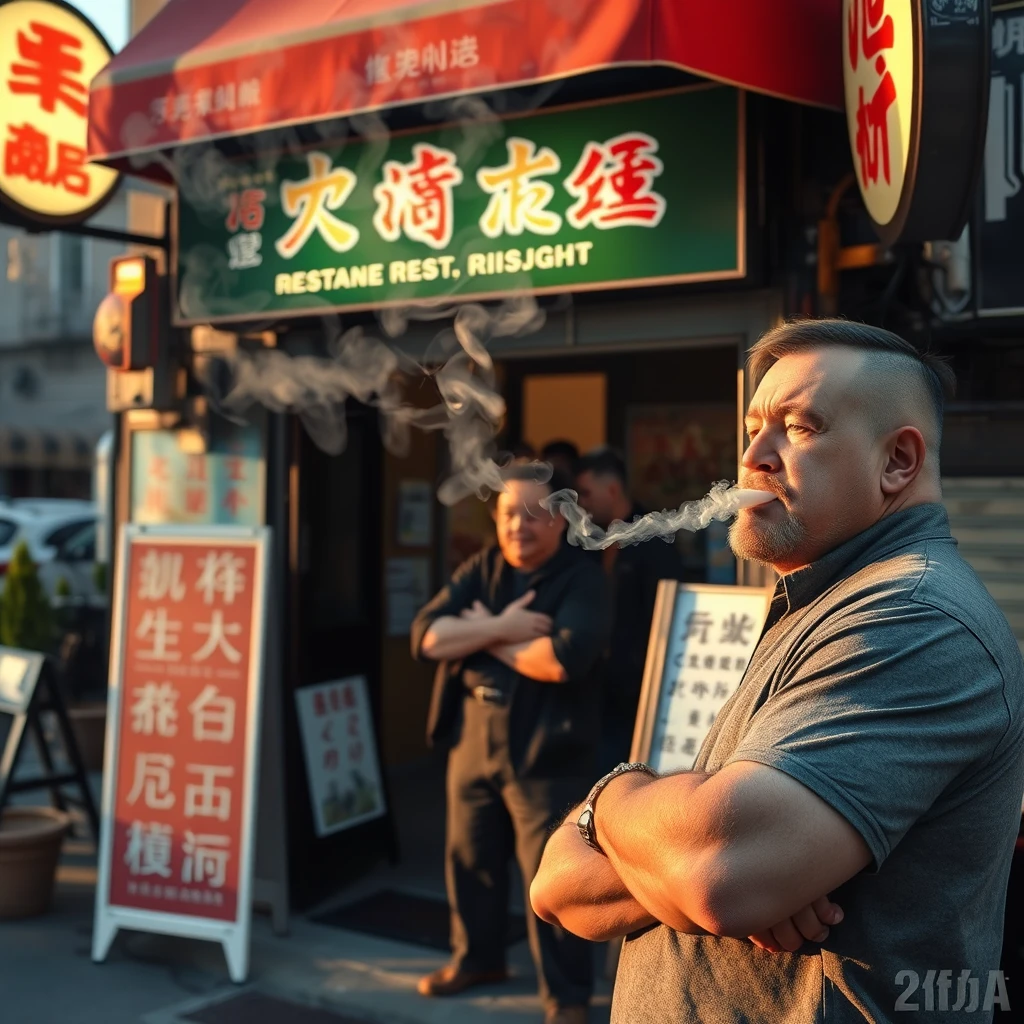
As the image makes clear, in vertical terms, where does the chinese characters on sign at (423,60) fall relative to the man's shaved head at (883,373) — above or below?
above

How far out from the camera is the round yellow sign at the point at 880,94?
3.33 m

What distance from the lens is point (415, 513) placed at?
7.87 meters

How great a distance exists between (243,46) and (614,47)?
5.89ft

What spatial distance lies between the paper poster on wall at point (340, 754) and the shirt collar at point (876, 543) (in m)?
4.47

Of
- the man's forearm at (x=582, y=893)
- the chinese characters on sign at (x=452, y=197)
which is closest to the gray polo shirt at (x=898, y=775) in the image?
the man's forearm at (x=582, y=893)

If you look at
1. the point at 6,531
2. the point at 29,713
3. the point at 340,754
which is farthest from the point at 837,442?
the point at 6,531

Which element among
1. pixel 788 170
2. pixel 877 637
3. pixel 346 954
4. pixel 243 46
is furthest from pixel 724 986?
pixel 243 46

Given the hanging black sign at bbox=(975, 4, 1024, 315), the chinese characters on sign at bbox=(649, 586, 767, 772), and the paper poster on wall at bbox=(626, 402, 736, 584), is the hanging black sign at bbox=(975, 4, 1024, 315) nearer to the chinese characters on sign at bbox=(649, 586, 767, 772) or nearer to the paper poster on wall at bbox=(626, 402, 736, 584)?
the chinese characters on sign at bbox=(649, 586, 767, 772)

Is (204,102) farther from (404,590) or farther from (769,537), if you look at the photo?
(769,537)

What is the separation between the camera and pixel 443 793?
7.59 meters

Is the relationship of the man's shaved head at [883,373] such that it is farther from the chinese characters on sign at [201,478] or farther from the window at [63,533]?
the window at [63,533]

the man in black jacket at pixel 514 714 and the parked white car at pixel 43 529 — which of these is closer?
the man in black jacket at pixel 514 714

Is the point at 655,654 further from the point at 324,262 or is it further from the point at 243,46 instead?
the point at 243,46

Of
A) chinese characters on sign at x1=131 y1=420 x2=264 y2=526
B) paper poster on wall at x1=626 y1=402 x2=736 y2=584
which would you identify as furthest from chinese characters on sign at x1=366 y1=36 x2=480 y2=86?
paper poster on wall at x1=626 y1=402 x2=736 y2=584
